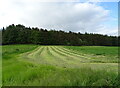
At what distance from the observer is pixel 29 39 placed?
93188mm

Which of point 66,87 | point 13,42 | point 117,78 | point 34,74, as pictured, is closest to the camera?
point 66,87

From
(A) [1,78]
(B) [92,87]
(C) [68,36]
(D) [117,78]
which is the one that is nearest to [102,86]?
(B) [92,87]

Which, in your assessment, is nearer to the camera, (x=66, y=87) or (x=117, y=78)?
(x=66, y=87)

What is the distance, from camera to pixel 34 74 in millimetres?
8094

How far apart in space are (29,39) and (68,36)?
2199cm

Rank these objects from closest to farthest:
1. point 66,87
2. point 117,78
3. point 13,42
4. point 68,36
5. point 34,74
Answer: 1. point 66,87
2. point 117,78
3. point 34,74
4. point 13,42
5. point 68,36

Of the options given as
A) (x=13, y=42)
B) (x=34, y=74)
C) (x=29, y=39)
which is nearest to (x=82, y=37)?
(x=29, y=39)

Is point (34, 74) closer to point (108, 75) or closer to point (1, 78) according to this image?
point (1, 78)

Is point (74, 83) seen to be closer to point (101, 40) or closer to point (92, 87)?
point (92, 87)

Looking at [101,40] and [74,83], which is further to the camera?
[101,40]

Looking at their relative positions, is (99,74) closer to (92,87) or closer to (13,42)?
(92,87)

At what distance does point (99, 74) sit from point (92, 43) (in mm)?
102223

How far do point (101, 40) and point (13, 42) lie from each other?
154 ft

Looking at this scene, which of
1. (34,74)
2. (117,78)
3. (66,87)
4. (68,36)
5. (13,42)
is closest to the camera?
(66,87)
